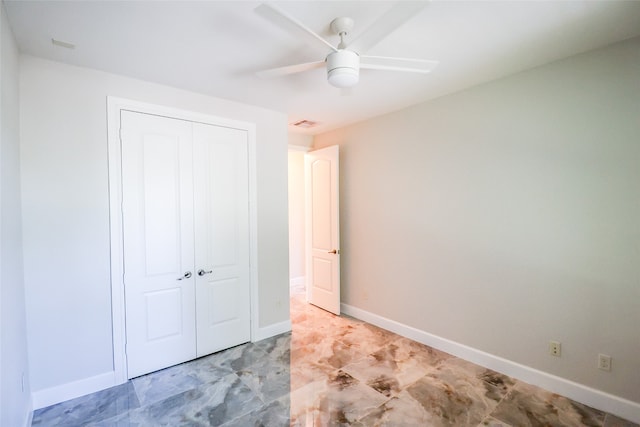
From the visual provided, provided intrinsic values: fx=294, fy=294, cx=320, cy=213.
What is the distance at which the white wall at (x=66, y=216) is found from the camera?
216 cm

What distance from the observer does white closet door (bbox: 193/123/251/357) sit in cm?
294

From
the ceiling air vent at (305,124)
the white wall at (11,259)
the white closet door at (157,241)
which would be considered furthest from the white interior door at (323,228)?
the white wall at (11,259)

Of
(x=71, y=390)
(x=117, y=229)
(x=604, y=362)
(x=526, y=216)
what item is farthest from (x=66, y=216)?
(x=604, y=362)

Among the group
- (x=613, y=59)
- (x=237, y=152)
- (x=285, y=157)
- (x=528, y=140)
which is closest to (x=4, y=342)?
(x=237, y=152)

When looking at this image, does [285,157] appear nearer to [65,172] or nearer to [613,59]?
[65,172]

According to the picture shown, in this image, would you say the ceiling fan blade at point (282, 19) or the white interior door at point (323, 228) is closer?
the ceiling fan blade at point (282, 19)

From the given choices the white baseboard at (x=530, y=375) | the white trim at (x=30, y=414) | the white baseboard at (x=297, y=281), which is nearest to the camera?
the white trim at (x=30, y=414)

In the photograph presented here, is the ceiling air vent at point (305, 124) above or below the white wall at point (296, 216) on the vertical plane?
above

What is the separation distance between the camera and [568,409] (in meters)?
2.16

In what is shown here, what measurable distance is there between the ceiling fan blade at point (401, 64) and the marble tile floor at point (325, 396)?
241 centimetres

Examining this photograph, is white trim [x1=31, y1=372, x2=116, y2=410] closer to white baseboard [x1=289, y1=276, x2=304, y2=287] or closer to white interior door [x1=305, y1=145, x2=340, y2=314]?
white interior door [x1=305, y1=145, x2=340, y2=314]

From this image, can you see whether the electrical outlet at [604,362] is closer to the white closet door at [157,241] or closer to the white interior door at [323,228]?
the white interior door at [323,228]

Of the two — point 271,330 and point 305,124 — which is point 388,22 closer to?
point 305,124

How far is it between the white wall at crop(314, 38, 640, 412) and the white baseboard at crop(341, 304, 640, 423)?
54 millimetres
